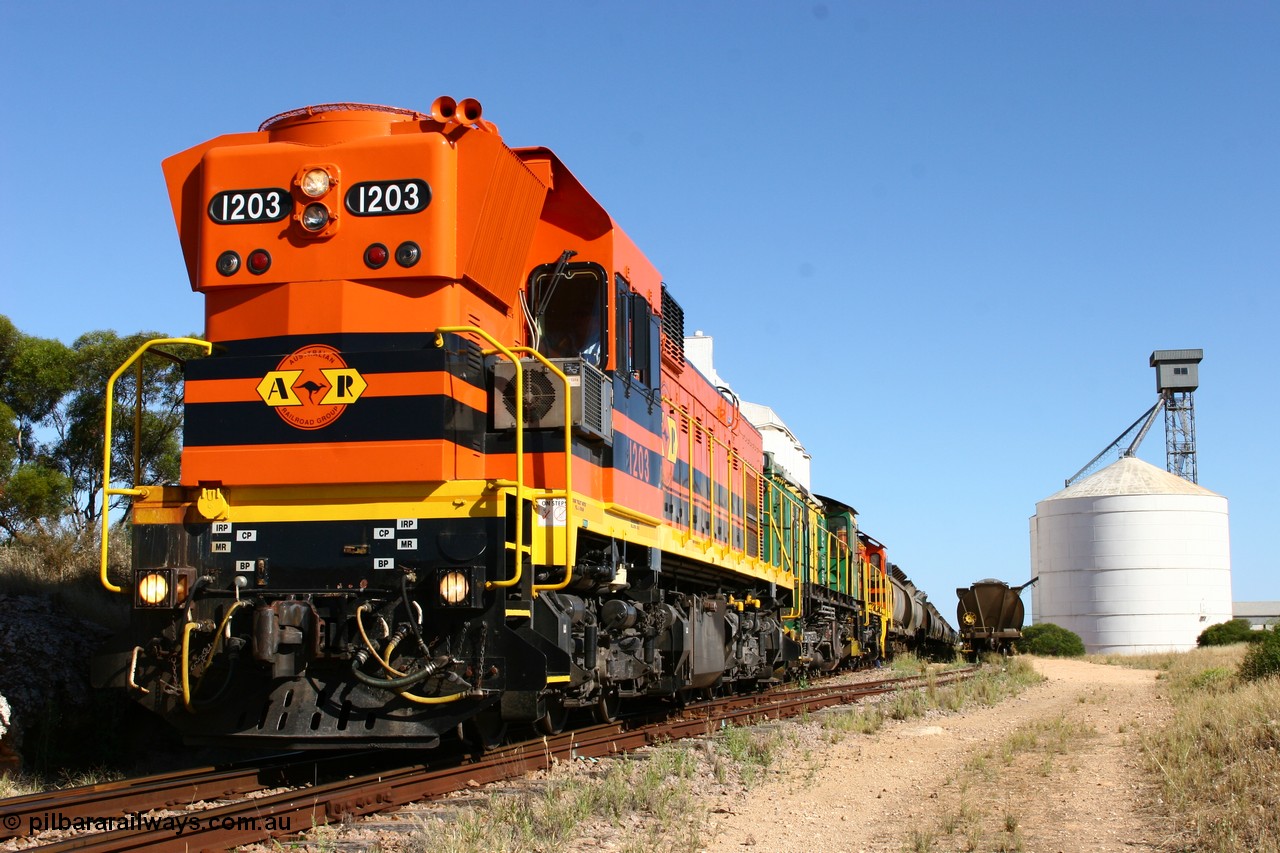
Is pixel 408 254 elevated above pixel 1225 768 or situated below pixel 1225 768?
above

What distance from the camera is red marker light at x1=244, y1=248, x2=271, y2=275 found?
27.7 ft

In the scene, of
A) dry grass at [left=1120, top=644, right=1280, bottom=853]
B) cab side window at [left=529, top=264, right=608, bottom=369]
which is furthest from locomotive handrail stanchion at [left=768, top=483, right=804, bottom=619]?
cab side window at [left=529, top=264, right=608, bottom=369]

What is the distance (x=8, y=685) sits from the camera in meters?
8.98

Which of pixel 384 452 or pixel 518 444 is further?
pixel 384 452

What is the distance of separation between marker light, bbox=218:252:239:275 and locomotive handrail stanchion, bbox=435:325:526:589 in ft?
5.05

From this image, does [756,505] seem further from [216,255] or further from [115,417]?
[115,417]

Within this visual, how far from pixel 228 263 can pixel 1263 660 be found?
54.2 feet

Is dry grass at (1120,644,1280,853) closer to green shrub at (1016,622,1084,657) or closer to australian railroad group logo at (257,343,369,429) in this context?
australian railroad group logo at (257,343,369,429)

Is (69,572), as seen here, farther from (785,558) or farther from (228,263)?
(785,558)

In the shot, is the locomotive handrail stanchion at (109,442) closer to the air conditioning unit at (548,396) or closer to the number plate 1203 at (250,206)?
the number plate 1203 at (250,206)

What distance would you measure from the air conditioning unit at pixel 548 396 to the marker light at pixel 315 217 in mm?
1521

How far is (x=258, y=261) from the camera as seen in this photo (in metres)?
8.47

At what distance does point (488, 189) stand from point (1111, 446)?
75.2 metres

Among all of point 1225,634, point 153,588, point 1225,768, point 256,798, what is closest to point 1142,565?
point 1225,634
